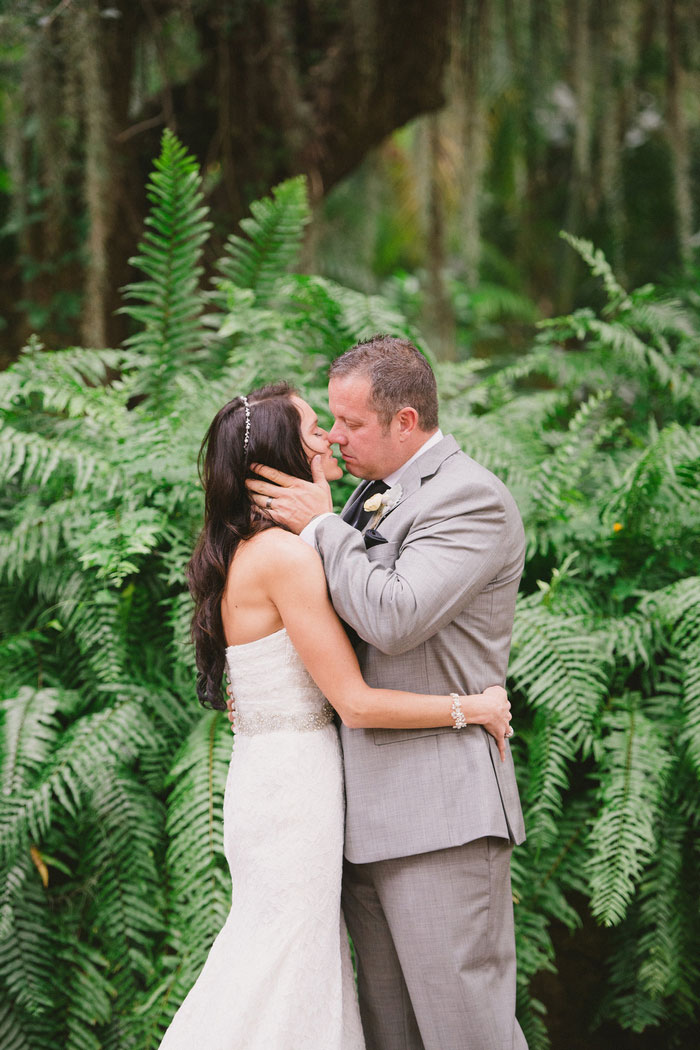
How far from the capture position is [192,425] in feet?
10.3

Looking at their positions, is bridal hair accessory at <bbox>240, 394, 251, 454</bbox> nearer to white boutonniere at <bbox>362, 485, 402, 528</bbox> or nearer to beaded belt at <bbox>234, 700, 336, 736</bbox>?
white boutonniere at <bbox>362, 485, 402, 528</bbox>

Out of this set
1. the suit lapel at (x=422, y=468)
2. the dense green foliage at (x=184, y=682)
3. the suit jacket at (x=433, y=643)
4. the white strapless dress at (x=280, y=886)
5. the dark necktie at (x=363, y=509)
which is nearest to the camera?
the suit jacket at (x=433, y=643)

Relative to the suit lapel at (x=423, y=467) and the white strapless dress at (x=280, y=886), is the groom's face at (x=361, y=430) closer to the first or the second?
the suit lapel at (x=423, y=467)

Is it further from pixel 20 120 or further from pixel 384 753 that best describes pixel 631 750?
pixel 20 120

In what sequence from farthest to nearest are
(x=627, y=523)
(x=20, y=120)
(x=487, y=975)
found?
1. (x=20, y=120)
2. (x=627, y=523)
3. (x=487, y=975)

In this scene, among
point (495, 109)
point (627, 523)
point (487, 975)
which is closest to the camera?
point (487, 975)

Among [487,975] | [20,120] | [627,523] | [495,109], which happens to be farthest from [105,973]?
[495,109]

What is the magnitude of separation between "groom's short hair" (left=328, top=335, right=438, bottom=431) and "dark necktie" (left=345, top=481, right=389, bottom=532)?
0.69 feet

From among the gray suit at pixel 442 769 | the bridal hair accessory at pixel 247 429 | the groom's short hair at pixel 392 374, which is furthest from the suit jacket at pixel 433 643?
the bridal hair accessory at pixel 247 429

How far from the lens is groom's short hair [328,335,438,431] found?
6.80 feet

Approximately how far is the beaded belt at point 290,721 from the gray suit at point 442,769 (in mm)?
79

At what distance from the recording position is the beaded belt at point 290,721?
6.84 feet

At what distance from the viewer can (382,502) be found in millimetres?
2094

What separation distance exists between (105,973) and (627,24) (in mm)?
5687
